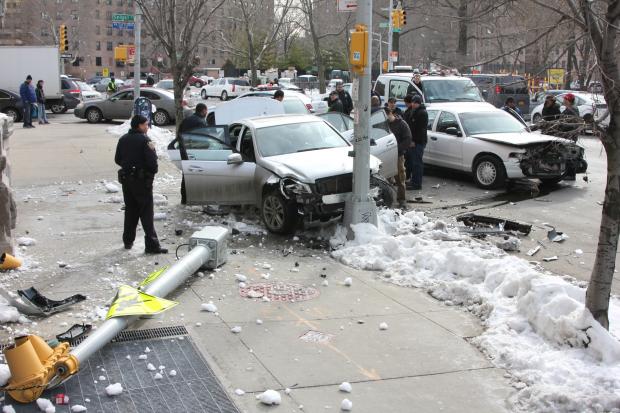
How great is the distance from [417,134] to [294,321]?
7.65 meters

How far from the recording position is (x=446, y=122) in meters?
14.7

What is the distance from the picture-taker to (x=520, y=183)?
543 inches

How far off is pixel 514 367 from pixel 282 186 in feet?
15.5

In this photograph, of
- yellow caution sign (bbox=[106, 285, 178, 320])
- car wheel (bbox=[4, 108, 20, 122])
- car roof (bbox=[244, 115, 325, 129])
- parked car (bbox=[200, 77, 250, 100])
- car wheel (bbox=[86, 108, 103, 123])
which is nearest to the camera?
yellow caution sign (bbox=[106, 285, 178, 320])

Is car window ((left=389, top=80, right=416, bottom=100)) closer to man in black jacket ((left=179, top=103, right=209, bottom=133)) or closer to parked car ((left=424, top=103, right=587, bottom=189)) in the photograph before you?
parked car ((left=424, top=103, right=587, bottom=189))

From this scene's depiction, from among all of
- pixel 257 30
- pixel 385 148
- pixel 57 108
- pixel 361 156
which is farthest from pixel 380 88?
pixel 257 30

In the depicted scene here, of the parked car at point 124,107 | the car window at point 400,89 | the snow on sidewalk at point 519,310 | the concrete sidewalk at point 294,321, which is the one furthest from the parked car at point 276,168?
the parked car at point 124,107

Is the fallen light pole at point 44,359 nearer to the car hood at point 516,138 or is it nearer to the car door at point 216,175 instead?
the car door at point 216,175

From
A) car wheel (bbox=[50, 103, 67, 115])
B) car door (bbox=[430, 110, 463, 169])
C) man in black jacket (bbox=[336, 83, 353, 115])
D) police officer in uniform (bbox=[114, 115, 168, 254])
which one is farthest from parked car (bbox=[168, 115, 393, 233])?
car wheel (bbox=[50, 103, 67, 115])

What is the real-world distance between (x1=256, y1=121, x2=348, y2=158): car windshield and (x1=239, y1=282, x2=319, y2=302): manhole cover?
3.15m

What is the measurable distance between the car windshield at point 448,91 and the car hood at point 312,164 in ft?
25.1

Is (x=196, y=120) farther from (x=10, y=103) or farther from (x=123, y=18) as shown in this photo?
(x=10, y=103)

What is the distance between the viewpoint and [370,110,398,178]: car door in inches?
468

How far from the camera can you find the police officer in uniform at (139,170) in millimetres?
8344
